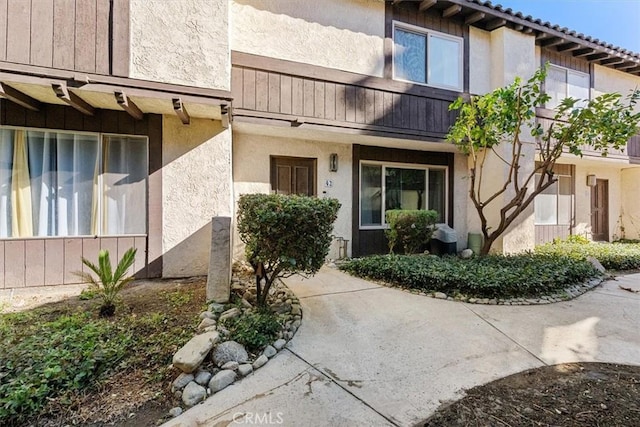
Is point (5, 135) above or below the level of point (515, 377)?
above

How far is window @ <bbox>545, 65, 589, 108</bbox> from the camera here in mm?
8922

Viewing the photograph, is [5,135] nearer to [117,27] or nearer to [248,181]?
[117,27]

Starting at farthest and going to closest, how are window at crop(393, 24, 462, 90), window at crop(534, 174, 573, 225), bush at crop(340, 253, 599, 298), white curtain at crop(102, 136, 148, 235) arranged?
1. window at crop(534, 174, 573, 225)
2. window at crop(393, 24, 462, 90)
3. white curtain at crop(102, 136, 148, 235)
4. bush at crop(340, 253, 599, 298)

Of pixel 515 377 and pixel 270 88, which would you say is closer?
pixel 515 377

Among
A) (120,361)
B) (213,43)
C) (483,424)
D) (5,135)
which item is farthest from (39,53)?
(483,424)

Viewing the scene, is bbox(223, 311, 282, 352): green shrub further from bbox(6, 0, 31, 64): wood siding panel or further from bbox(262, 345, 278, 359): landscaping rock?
bbox(6, 0, 31, 64): wood siding panel

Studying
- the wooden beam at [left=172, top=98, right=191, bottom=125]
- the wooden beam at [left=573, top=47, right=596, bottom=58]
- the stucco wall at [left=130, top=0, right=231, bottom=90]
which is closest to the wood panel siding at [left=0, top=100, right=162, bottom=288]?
the wooden beam at [left=172, top=98, right=191, bottom=125]

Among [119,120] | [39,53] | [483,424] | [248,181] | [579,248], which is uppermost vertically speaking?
[39,53]

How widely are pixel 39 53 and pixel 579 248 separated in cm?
1189

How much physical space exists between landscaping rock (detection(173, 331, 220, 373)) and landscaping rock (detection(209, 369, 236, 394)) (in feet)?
0.67

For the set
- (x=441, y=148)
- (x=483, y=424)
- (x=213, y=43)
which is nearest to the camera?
(x=483, y=424)

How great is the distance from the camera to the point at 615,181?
11.3m

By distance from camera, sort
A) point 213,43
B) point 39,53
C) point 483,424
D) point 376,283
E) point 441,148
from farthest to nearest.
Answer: point 441,148 < point 376,283 < point 213,43 < point 39,53 < point 483,424

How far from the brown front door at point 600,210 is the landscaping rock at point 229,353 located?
42.9ft
